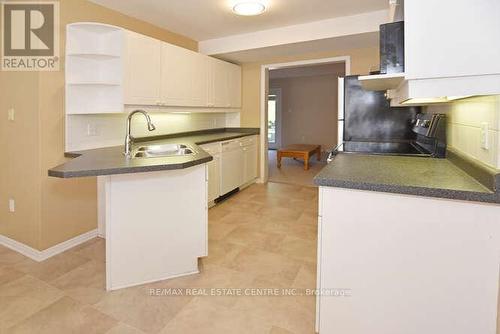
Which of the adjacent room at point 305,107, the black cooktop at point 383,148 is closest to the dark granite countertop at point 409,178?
the black cooktop at point 383,148

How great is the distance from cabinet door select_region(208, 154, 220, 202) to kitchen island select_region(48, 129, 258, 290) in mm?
1483

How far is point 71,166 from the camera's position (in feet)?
6.01

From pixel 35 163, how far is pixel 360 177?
8.47ft

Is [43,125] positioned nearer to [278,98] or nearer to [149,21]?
[149,21]

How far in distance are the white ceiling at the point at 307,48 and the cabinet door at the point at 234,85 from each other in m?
0.16

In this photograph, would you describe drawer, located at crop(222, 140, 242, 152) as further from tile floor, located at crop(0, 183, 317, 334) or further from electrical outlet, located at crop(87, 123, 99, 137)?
electrical outlet, located at crop(87, 123, 99, 137)

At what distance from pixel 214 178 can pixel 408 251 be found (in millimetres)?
2893

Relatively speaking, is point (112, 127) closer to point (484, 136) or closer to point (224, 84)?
point (224, 84)

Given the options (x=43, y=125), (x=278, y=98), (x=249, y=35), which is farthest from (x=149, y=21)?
(x=278, y=98)

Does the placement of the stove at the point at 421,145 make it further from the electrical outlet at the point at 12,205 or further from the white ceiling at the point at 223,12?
the electrical outlet at the point at 12,205

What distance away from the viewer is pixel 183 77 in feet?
12.1

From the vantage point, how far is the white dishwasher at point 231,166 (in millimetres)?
4160

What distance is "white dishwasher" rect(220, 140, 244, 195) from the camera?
4.16m

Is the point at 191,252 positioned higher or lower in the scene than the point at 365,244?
lower
